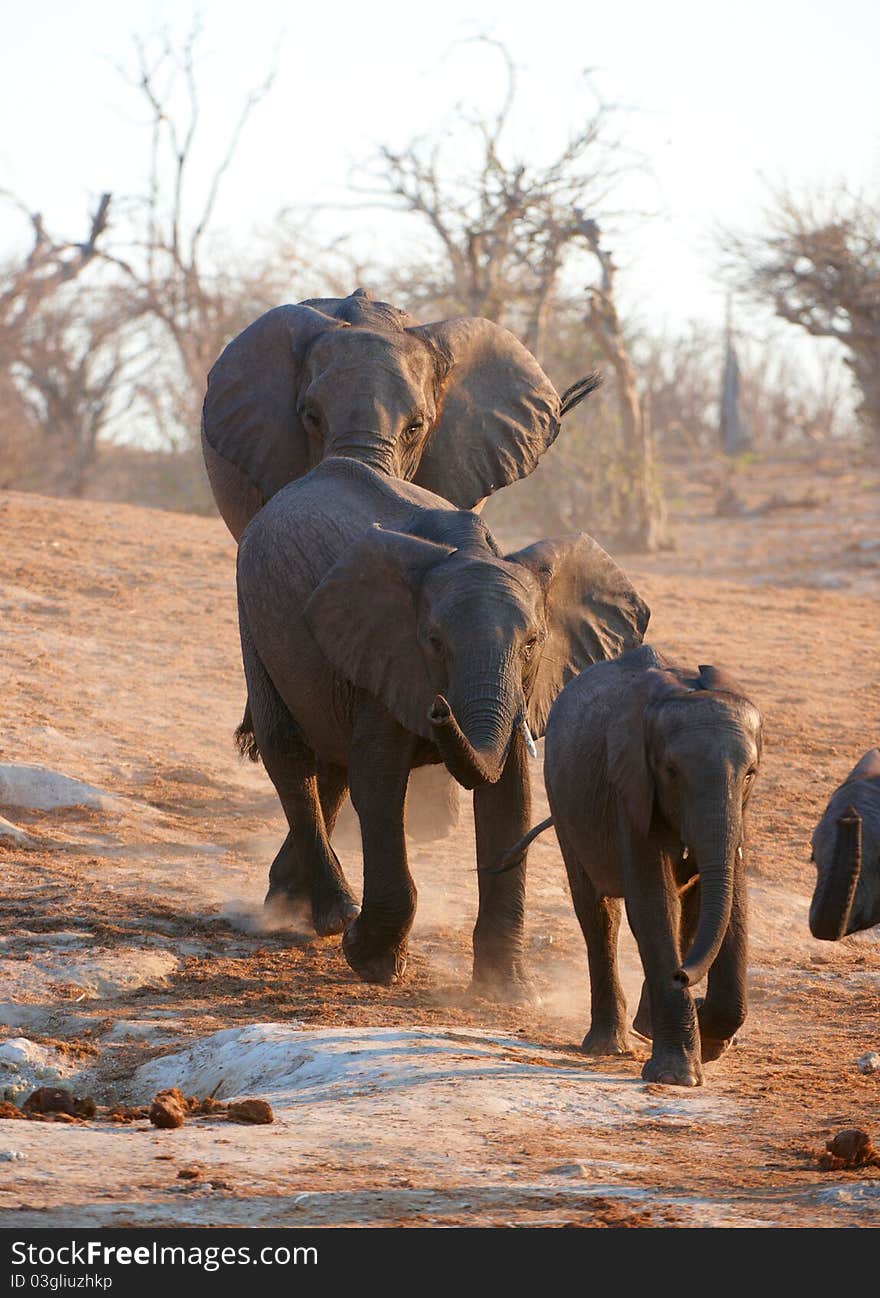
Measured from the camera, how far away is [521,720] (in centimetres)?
611

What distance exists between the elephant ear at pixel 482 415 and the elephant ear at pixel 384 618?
1.61m

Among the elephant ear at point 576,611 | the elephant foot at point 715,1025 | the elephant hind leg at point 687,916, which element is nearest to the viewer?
the elephant foot at point 715,1025

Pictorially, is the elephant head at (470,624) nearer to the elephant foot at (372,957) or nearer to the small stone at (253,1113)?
the elephant foot at (372,957)

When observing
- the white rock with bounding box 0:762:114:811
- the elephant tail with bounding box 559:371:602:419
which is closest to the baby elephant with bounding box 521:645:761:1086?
the elephant tail with bounding box 559:371:602:419

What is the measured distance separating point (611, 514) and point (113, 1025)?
14.0m

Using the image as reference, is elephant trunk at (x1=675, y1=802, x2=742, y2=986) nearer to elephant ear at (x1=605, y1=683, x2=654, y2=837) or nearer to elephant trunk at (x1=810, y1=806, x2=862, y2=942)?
elephant ear at (x1=605, y1=683, x2=654, y2=837)

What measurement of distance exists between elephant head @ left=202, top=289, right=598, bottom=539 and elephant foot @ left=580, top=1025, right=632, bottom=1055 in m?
2.38

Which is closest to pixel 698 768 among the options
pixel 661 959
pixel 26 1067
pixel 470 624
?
pixel 661 959

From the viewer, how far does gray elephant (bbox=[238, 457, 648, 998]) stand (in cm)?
593

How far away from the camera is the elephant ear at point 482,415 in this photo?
802cm

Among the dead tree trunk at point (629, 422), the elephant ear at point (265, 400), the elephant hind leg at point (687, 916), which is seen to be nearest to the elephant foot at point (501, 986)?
the elephant hind leg at point (687, 916)

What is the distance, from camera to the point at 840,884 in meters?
4.50

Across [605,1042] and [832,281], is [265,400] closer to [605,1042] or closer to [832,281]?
[605,1042]
